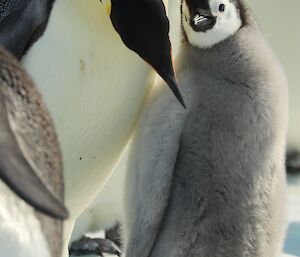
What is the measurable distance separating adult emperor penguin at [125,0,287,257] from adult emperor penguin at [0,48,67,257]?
2.12 feet

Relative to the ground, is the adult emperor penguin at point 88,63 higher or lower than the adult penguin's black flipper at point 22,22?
lower

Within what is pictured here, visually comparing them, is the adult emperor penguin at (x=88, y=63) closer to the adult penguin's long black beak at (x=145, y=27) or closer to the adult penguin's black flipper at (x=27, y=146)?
the adult penguin's long black beak at (x=145, y=27)

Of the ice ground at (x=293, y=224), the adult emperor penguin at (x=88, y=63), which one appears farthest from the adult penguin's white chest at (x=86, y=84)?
the ice ground at (x=293, y=224)

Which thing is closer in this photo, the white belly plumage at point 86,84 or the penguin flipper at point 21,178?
the penguin flipper at point 21,178

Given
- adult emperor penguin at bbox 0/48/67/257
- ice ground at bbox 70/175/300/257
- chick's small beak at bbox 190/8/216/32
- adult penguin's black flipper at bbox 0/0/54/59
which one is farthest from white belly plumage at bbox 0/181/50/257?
ice ground at bbox 70/175/300/257

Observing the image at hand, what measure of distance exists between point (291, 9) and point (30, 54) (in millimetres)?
2237

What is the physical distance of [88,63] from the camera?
4.66ft

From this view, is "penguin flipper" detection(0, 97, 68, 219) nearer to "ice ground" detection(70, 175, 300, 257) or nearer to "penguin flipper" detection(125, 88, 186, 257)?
"penguin flipper" detection(125, 88, 186, 257)

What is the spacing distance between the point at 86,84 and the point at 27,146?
28.2 inches

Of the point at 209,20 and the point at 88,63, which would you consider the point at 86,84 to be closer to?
the point at 88,63

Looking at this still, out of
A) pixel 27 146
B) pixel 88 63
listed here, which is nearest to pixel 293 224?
pixel 88 63

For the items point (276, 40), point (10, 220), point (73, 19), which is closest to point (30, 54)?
point (73, 19)

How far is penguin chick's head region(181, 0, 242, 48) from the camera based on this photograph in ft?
4.73

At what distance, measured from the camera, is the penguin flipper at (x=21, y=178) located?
643 mm
